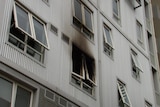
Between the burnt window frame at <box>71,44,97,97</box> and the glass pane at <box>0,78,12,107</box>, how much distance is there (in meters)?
3.85

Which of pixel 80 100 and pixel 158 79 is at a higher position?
pixel 158 79

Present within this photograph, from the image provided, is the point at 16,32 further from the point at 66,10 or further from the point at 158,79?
the point at 158,79

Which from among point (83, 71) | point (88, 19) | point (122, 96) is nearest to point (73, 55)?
point (83, 71)

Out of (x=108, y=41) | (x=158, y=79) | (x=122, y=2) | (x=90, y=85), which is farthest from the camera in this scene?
(x=158, y=79)

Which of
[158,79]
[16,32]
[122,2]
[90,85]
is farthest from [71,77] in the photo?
[158,79]

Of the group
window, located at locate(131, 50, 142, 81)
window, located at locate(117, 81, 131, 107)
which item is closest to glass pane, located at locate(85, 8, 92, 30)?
window, located at locate(117, 81, 131, 107)

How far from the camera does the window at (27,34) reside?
44.1ft

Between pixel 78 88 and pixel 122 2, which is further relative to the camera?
pixel 122 2

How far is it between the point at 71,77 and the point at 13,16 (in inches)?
147

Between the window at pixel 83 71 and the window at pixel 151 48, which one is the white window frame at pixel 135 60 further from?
the window at pixel 83 71

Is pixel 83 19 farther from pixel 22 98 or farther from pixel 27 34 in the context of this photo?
pixel 22 98

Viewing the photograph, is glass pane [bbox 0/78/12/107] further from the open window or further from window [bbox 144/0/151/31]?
window [bbox 144/0/151/31]

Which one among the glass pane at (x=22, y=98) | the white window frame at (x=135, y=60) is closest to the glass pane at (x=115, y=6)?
the white window frame at (x=135, y=60)

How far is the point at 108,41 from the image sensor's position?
64.7 feet
